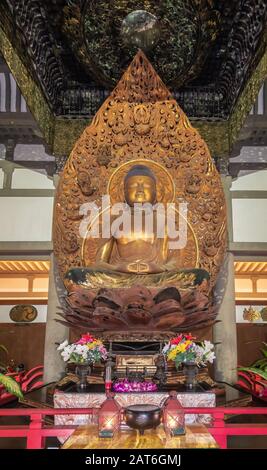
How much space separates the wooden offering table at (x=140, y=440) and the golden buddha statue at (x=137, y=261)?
7.36 feet

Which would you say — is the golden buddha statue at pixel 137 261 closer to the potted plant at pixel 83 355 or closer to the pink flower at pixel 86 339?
the pink flower at pixel 86 339

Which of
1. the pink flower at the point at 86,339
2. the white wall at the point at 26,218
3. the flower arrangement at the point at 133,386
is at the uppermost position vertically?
the white wall at the point at 26,218

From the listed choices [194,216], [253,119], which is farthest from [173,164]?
[253,119]

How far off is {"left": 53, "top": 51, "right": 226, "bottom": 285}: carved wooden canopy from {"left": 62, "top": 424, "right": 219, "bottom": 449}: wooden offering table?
2.99 metres

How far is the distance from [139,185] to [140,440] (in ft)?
11.9

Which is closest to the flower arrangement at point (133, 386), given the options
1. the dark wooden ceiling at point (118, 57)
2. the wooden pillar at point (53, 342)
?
the wooden pillar at point (53, 342)

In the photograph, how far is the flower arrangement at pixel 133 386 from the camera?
→ 4.01 m

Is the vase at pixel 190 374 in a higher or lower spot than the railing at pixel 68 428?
higher

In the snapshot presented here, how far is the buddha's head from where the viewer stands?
18.2 feet

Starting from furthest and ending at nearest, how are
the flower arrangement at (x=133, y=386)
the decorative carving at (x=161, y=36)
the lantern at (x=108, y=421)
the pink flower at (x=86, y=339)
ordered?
the decorative carving at (x=161, y=36) → the pink flower at (x=86, y=339) → the flower arrangement at (x=133, y=386) → the lantern at (x=108, y=421)

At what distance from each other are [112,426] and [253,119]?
15.9 feet

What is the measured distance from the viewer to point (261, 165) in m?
6.42

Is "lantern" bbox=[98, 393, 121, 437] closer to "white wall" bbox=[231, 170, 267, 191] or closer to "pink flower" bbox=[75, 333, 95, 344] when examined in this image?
"pink flower" bbox=[75, 333, 95, 344]
